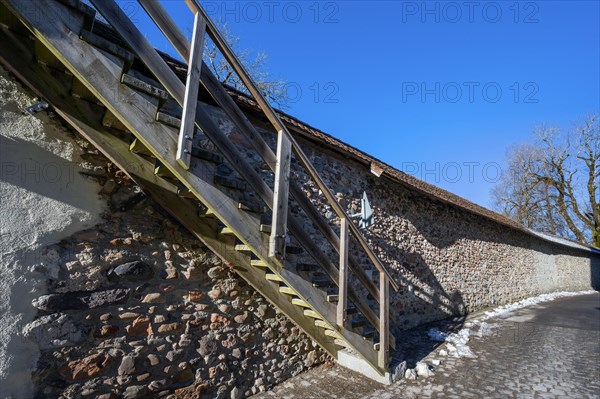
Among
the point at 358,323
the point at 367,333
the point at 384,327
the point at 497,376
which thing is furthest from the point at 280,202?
the point at 497,376

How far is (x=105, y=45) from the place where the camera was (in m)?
2.08

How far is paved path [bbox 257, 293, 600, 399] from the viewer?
3.66 meters

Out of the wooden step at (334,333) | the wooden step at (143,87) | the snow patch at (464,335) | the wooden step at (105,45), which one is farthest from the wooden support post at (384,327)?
the wooden step at (105,45)

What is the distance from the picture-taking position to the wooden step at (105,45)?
201 centimetres

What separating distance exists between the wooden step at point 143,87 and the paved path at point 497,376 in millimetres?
3120

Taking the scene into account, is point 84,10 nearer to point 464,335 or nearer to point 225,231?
point 225,231

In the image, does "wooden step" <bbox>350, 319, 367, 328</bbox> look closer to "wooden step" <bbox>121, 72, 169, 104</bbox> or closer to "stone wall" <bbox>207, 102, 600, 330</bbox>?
"stone wall" <bbox>207, 102, 600, 330</bbox>

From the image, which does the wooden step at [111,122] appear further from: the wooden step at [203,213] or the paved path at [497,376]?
the paved path at [497,376]

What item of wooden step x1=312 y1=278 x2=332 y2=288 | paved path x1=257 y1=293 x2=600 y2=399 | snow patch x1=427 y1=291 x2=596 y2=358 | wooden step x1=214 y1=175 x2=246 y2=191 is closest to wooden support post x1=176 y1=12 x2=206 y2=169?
wooden step x1=214 y1=175 x2=246 y2=191

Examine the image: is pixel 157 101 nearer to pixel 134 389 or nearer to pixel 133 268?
pixel 133 268

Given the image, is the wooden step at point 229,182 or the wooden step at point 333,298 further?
the wooden step at point 333,298

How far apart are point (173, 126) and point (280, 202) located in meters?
1.04

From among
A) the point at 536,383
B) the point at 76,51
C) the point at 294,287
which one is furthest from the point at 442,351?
the point at 76,51

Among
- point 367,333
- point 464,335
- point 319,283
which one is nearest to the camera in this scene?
point 319,283
